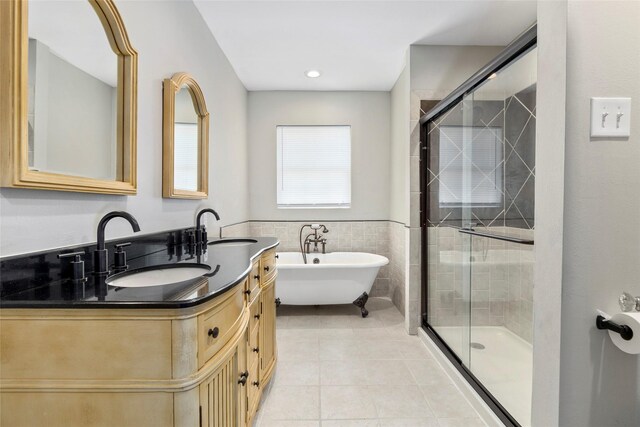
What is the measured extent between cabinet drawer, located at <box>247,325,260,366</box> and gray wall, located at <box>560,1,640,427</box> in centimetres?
120

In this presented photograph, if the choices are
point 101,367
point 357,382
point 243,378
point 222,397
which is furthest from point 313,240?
point 101,367

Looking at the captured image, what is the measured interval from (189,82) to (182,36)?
0.30 meters

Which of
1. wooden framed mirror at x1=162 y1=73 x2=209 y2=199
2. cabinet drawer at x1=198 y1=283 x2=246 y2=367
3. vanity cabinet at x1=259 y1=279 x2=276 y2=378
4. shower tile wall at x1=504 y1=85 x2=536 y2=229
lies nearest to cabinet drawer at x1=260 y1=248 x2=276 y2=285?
vanity cabinet at x1=259 y1=279 x2=276 y2=378

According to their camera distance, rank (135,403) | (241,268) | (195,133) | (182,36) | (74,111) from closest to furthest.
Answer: (135,403)
(74,111)
(241,268)
(182,36)
(195,133)

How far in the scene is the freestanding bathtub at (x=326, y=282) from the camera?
2.93 meters

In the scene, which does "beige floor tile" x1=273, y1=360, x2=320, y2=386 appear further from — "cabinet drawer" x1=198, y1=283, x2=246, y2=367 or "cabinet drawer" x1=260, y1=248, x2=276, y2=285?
"cabinet drawer" x1=198, y1=283, x2=246, y2=367

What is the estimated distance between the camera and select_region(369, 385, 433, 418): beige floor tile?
1.72 m

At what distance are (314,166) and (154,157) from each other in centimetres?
233

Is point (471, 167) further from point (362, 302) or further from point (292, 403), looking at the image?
point (292, 403)

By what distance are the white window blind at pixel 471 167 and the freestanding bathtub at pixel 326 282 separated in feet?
3.31

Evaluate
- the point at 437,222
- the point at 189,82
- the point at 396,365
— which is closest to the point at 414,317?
the point at 396,365

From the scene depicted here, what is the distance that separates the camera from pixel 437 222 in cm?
266

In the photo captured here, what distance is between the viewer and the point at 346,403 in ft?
5.94

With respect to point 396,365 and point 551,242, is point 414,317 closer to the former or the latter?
point 396,365
